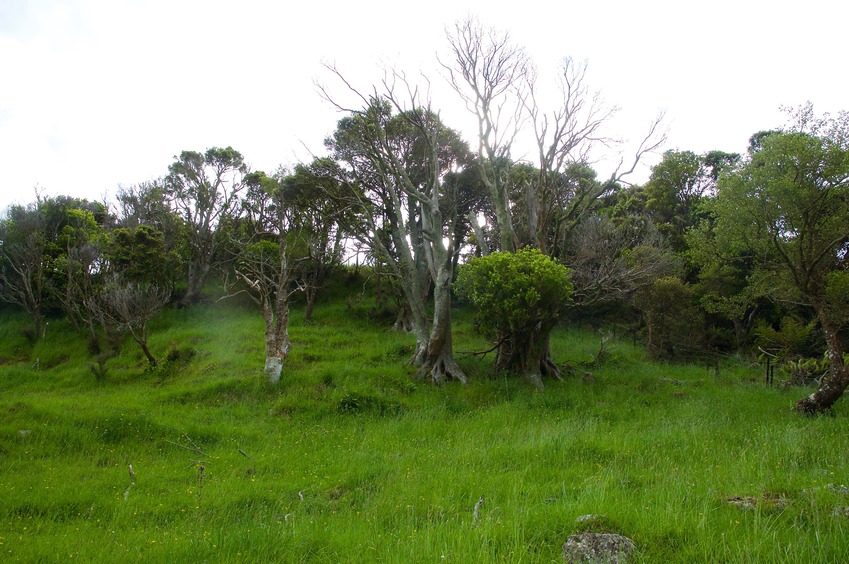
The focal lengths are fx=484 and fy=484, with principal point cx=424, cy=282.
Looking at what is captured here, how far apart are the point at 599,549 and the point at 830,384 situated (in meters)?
10.0

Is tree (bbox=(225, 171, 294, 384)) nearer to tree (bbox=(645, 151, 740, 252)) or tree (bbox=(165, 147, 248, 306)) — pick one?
tree (bbox=(165, 147, 248, 306))

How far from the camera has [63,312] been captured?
88.4 ft

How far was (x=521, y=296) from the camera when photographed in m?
13.7

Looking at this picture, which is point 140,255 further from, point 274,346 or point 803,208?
point 803,208

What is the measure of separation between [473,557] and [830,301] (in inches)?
545

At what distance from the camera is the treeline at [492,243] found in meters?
12.4

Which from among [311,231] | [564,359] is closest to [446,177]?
[311,231]

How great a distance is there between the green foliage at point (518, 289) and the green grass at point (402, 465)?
216 cm

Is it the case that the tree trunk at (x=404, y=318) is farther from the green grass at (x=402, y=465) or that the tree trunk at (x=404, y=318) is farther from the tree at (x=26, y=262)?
the tree at (x=26, y=262)

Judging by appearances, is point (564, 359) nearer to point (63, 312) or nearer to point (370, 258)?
point (370, 258)

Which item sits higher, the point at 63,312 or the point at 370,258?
the point at 370,258

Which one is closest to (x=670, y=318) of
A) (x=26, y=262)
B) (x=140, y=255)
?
(x=140, y=255)

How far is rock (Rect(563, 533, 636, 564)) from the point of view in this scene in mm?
4094

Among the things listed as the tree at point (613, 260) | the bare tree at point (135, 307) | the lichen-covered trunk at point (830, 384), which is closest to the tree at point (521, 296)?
the tree at point (613, 260)
